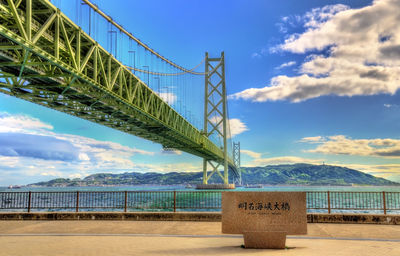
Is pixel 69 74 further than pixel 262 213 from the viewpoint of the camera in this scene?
Yes

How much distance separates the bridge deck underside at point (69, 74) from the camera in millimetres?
19078

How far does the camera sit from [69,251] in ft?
26.4

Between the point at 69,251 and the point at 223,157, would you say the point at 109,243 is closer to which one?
the point at 69,251

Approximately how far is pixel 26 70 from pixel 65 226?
13991mm

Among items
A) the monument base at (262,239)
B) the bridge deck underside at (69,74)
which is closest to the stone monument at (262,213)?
the monument base at (262,239)

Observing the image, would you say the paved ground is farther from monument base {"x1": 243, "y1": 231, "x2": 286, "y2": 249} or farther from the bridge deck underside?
the bridge deck underside

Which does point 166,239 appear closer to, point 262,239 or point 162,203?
point 262,239

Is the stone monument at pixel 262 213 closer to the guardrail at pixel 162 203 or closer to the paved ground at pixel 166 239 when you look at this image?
the paved ground at pixel 166 239

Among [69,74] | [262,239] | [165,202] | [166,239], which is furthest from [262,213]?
[165,202]

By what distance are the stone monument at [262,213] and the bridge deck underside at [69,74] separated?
44.8 ft

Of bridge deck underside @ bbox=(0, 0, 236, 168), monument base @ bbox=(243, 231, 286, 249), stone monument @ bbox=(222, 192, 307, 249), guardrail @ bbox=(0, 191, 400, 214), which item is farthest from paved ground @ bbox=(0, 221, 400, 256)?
bridge deck underside @ bbox=(0, 0, 236, 168)

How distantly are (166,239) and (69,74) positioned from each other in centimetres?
1725

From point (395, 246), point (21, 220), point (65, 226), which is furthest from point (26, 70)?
point (395, 246)

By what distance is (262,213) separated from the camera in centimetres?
847
